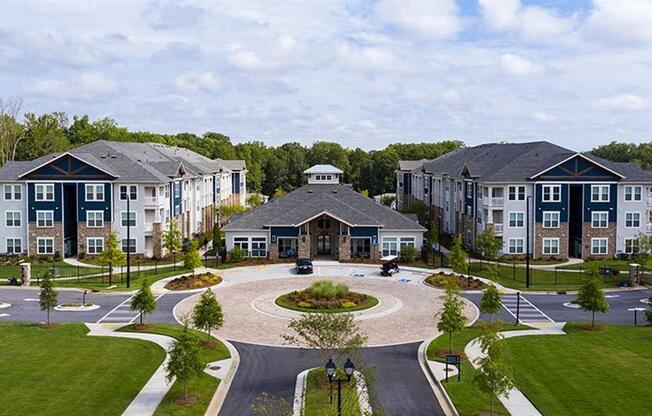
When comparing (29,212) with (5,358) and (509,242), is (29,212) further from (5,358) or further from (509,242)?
(509,242)

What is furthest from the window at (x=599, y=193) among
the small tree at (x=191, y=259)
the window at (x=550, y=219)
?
the small tree at (x=191, y=259)

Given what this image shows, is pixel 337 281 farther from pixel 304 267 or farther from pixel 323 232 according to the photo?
pixel 323 232

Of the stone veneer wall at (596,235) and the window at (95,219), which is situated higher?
the window at (95,219)

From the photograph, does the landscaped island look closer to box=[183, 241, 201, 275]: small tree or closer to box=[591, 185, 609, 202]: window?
box=[183, 241, 201, 275]: small tree

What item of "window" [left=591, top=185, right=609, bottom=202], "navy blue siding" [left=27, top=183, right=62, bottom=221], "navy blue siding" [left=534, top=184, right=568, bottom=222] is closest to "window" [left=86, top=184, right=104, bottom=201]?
"navy blue siding" [left=27, top=183, right=62, bottom=221]

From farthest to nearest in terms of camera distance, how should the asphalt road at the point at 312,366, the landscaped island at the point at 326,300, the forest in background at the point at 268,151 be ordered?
the forest in background at the point at 268,151, the landscaped island at the point at 326,300, the asphalt road at the point at 312,366

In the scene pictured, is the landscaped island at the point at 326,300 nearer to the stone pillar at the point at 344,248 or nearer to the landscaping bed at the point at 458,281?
the landscaping bed at the point at 458,281

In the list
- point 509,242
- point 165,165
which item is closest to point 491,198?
point 509,242
